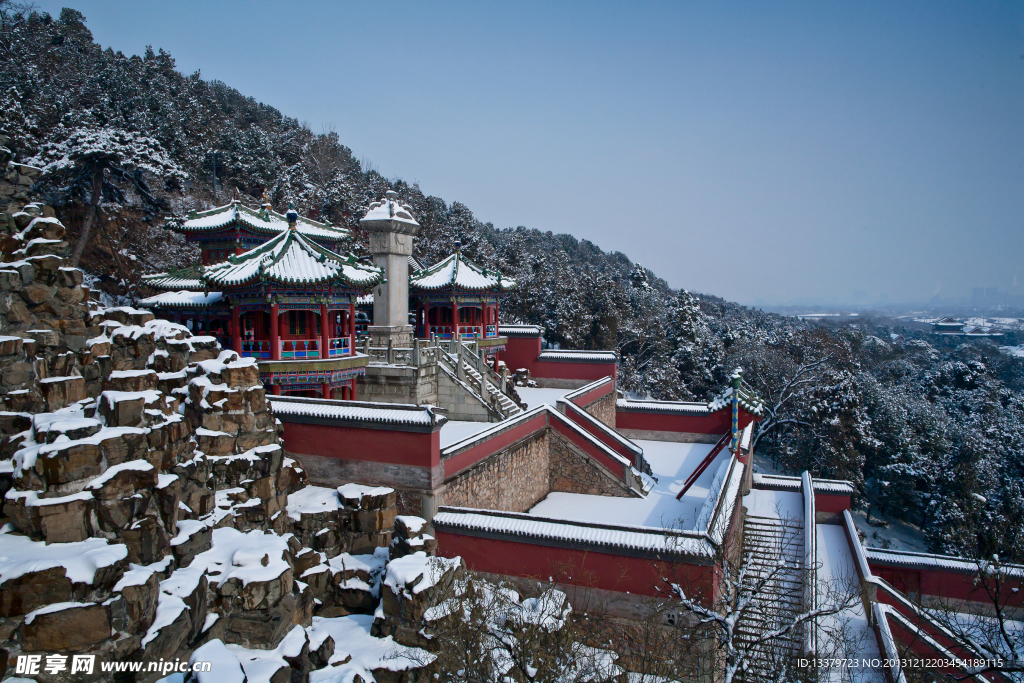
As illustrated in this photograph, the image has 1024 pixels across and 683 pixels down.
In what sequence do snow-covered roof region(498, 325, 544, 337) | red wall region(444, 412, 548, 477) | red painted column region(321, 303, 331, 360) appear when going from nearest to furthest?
1. red wall region(444, 412, 548, 477)
2. red painted column region(321, 303, 331, 360)
3. snow-covered roof region(498, 325, 544, 337)

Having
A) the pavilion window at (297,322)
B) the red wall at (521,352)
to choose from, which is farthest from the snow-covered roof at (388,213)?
the red wall at (521,352)

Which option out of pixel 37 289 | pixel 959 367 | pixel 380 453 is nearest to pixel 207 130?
pixel 37 289

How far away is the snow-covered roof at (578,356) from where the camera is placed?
23828 mm

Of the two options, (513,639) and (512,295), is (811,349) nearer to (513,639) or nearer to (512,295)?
(512,295)

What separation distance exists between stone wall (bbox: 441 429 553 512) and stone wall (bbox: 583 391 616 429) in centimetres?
456

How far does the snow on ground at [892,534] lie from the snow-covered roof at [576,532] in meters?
20.7

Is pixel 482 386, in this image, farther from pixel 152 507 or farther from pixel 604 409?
pixel 152 507

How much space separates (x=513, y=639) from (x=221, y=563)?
4854 millimetres

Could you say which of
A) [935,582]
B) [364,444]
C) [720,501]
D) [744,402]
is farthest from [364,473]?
[935,582]

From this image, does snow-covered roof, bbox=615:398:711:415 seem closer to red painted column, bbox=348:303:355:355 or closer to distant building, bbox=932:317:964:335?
red painted column, bbox=348:303:355:355

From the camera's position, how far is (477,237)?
40719 mm

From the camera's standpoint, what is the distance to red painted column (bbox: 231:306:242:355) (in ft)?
48.6

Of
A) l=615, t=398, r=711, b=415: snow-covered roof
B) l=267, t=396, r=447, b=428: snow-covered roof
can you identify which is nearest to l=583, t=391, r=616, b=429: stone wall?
l=615, t=398, r=711, b=415: snow-covered roof

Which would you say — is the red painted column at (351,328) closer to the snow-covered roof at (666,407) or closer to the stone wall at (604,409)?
the stone wall at (604,409)
